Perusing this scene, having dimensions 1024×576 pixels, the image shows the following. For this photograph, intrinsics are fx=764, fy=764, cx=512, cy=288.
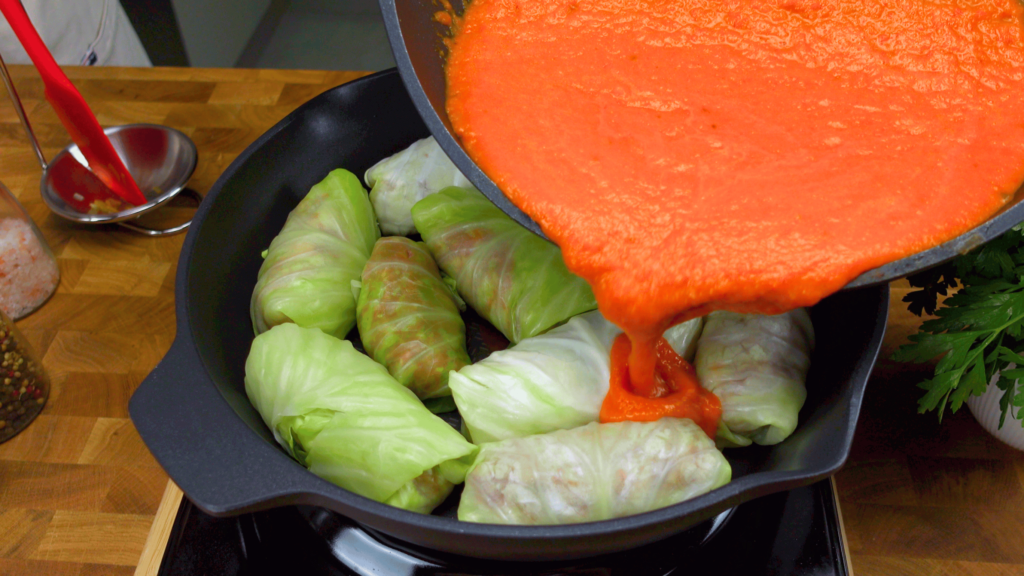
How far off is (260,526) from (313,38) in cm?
366

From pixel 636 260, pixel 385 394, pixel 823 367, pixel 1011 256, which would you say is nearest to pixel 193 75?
pixel 385 394

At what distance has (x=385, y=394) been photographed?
1.45m

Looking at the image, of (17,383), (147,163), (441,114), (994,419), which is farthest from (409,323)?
(994,419)

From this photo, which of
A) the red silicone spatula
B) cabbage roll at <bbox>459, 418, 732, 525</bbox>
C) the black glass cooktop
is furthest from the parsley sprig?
the red silicone spatula

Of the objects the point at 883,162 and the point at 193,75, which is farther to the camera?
the point at 193,75

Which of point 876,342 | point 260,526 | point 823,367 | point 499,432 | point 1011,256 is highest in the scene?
point 1011,256

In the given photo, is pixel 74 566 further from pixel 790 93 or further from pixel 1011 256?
pixel 1011 256

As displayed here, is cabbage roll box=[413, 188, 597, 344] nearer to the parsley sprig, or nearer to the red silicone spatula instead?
the parsley sprig

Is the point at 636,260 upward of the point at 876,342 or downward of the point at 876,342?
upward

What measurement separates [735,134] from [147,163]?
1.70 metres

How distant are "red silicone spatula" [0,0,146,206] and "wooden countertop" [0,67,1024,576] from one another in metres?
0.13

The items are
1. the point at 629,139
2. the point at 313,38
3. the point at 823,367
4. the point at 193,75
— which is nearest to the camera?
the point at 629,139

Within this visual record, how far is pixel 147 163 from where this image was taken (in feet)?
7.23

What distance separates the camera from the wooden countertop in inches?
57.8
